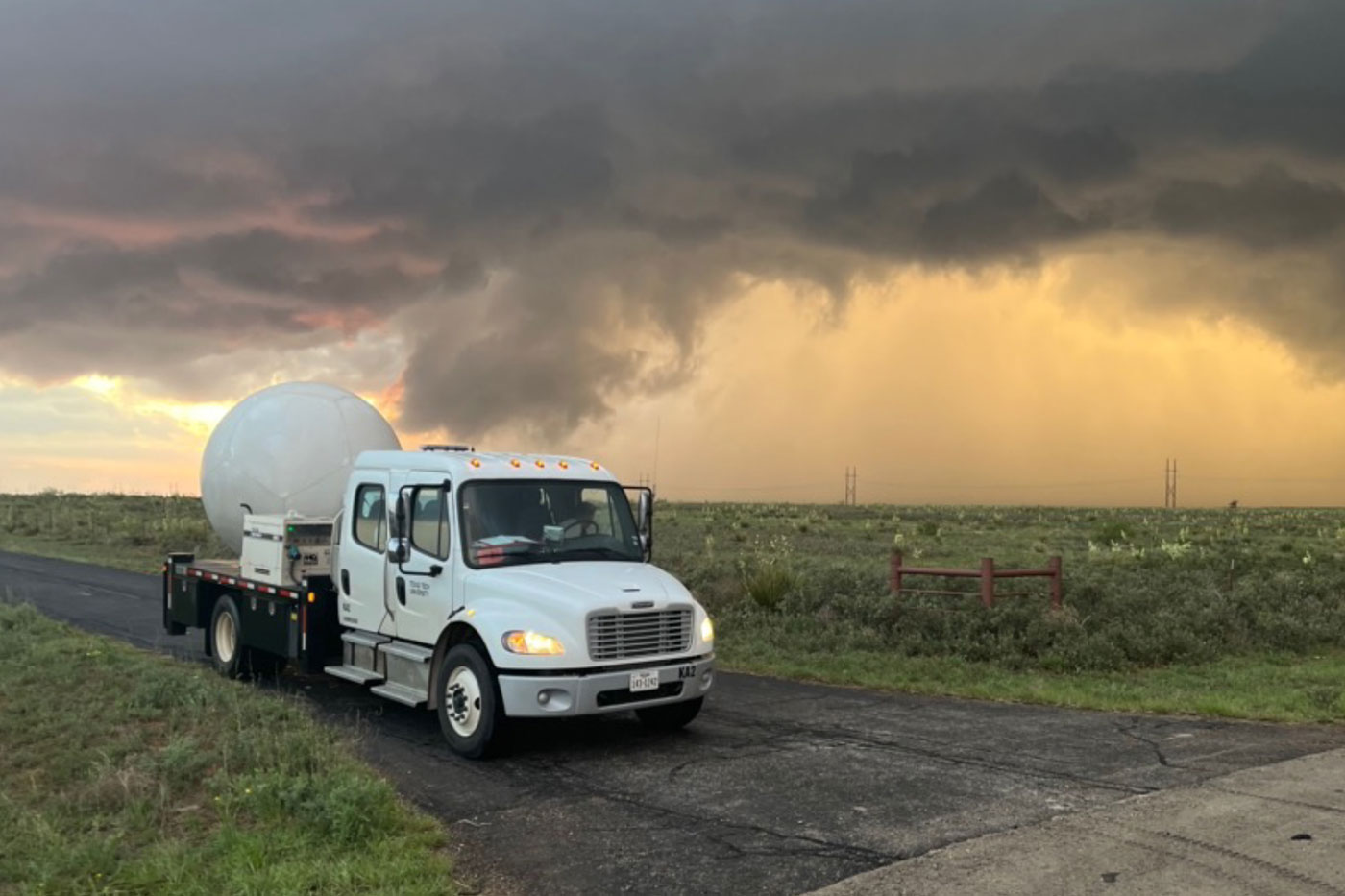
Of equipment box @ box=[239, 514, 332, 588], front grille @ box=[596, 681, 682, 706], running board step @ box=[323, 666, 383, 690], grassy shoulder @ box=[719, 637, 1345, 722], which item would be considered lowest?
grassy shoulder @ box=[719, 637, 1345, 722]

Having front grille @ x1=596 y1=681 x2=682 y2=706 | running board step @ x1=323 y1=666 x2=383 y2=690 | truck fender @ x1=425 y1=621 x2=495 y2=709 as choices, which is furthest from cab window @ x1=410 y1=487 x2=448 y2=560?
front grille @ x1=596 y1=681 x2=682 y2=706

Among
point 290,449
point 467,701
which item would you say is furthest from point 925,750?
point 290,449

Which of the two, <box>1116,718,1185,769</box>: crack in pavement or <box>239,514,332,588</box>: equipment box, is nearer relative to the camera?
<box>1116,718,1185,769</box>: crack in pavement

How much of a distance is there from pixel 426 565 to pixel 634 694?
2.34 m

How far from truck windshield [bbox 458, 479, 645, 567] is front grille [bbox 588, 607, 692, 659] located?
1044mm

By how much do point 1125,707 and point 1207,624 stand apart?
503 centimetres

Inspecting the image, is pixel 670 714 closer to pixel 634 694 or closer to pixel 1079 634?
pixel 634 694

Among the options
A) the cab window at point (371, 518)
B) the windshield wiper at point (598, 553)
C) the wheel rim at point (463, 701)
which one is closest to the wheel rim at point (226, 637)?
the cab window at point (371, 518)

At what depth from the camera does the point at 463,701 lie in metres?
9.29

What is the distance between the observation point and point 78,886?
6211 millimetres

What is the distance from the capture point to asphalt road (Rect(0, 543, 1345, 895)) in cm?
657

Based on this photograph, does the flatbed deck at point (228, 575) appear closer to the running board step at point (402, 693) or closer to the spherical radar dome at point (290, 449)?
the spherical radar dome at point (290, 449)

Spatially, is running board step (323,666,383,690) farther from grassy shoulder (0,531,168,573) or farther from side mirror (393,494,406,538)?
grassy shoulder (0,531,168,573)

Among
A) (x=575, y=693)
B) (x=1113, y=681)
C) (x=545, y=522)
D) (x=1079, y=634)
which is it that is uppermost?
(x=545, y=522)
